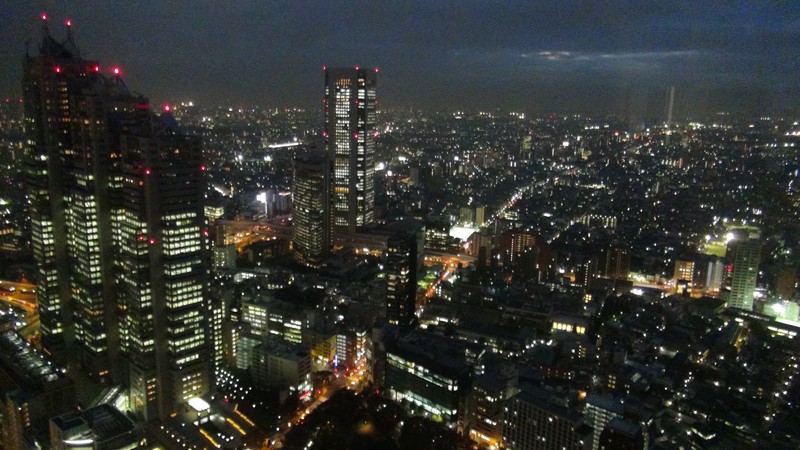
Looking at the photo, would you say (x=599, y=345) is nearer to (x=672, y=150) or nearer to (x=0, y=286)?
(x=672, y=150)

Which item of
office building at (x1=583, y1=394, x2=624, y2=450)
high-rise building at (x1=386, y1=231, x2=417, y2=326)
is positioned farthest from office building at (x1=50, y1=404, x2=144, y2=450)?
office building at (x1=583, y1=394, x2=624, y2=450)

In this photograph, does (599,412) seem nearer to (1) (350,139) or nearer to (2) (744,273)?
(2) (744,273)

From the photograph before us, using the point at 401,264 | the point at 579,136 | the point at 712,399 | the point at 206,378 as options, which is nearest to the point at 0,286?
→ the point at 206,378

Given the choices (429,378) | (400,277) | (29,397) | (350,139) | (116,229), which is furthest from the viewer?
(350,139)

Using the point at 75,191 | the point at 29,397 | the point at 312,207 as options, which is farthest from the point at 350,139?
the point at 29,397

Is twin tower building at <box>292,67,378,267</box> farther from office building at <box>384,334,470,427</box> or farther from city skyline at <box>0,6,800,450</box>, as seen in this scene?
office building at <box>384,334,470,427</box>

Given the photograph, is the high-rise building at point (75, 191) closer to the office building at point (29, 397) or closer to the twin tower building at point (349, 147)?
the office building at point (29, 397)

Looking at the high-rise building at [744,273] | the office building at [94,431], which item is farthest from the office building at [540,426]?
the high-rise building at [744,273]
